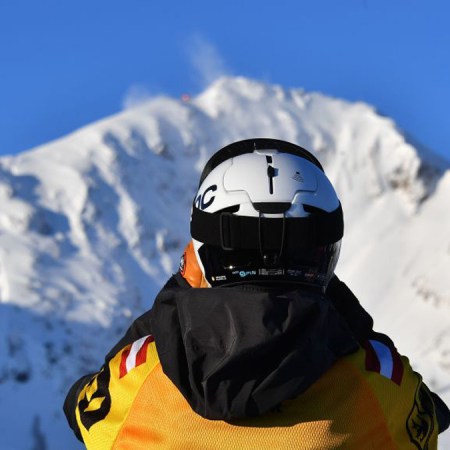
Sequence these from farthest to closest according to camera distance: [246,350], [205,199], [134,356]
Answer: [205,199], [134,356], [246,350]

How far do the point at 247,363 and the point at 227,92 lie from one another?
101649 mm

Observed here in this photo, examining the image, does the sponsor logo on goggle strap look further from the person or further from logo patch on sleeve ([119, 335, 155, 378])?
logo patch on sleeve ([119, 335, 155, 378])

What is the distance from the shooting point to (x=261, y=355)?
114 inches

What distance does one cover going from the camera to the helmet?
339 cm

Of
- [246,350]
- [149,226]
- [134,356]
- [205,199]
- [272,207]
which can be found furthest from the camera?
[149,226]

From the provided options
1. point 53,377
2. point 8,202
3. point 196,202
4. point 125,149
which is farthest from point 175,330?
point 125,149

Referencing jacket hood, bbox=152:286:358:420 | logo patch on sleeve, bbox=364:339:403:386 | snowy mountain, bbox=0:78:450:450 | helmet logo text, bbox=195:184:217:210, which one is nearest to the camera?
jacket hood, bbox=152:286:358:420

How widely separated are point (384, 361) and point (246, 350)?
66cm

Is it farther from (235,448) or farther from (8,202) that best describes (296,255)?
(8,202)

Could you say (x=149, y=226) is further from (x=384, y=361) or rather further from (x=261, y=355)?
(x=261, y=355)

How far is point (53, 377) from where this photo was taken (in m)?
75.7

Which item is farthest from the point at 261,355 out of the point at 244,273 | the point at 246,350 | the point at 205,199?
the point at 205,199

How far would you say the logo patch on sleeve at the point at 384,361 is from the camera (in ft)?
10.5

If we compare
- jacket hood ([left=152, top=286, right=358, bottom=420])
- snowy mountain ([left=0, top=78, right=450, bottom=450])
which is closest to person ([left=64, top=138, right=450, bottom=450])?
jacket hood ([left=152, top=286, right=358, bottom=420])
